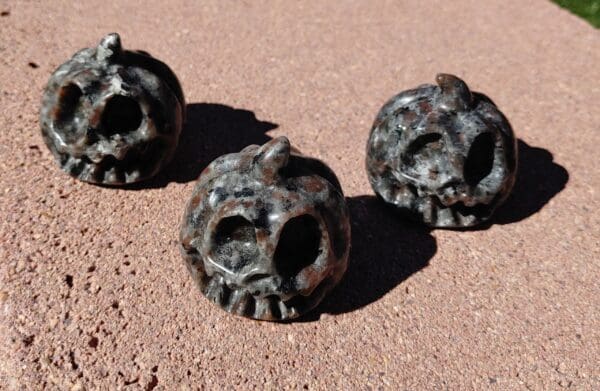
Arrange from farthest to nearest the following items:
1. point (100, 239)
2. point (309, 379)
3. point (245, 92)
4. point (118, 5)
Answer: point (118, 5) → point (245, 92) → point (100, 239) → point (309, 379)

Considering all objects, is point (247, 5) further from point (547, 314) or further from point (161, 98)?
point (547, 314)

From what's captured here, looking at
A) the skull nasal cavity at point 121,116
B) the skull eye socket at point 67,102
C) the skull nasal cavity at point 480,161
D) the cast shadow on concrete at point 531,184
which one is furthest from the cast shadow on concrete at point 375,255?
the skull eye socket at point 67,102

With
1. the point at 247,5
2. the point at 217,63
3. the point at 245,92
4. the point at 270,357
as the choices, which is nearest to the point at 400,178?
the point at 270,357

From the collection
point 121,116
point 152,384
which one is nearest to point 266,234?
point 152,384

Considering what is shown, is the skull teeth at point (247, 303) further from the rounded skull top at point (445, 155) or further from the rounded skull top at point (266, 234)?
the rounded skull top at point (445, 155)

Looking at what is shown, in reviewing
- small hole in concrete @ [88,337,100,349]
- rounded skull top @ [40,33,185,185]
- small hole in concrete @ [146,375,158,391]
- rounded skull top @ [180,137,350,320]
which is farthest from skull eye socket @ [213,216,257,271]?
rounded skull top @ [40,33,185,185]

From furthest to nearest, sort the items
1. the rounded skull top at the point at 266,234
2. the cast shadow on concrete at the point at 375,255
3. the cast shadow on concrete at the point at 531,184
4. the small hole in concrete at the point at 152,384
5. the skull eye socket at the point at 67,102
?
the cast shadow on concrete at the point at 531,184 < the skull eye socket at the point at 67,102 < the cast shadow on concrete at the point at 375,255 < the rounded skull top at the point at 266,234 < the small hole in concrete at the point at 152,384

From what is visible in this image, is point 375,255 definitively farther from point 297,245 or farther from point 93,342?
point 93,342
